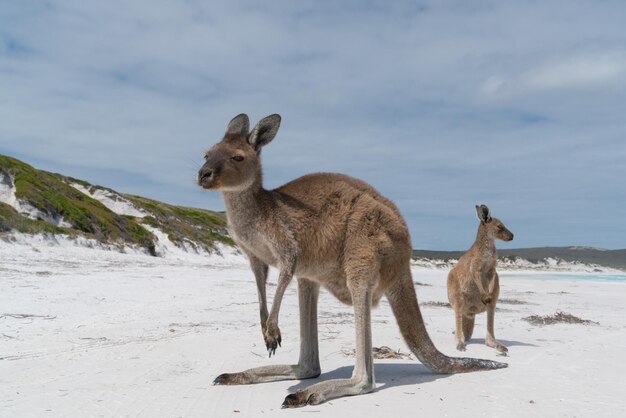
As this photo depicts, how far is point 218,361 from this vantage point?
17.2ft

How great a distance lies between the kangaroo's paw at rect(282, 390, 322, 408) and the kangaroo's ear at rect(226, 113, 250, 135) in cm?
204

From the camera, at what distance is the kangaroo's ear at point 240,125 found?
448 cm

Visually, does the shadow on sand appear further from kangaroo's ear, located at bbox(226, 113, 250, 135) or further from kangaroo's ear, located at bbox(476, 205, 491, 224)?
kangaroo's ear, located at bbox(226, 113, 250, 135)

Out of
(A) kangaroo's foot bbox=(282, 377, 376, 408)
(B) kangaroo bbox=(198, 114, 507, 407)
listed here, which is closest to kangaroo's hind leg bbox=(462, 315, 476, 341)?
(B) kangaroo bbox=(198, 114, 507, 407)

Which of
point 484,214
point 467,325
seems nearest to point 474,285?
point 467,325

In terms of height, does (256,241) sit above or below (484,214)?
Result: below

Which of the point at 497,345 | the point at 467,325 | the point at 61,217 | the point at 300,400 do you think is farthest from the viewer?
the point at 61,217

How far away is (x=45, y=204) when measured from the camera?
23.2 m

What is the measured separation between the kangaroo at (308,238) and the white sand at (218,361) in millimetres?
387

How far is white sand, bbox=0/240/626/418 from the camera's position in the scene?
11.9 ft

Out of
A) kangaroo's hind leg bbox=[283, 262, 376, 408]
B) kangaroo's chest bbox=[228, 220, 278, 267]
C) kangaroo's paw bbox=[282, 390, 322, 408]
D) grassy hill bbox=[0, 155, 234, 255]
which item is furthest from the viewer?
grassy hill bbox=[0, 155, 234, 255]

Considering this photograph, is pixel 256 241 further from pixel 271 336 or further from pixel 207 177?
pixel 271 336

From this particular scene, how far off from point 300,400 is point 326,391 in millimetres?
228

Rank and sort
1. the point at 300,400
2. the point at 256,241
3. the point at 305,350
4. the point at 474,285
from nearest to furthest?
1. the point at 300,400
2. the point at 256,241
3. the point at 305,350
4. the point at 474,285
